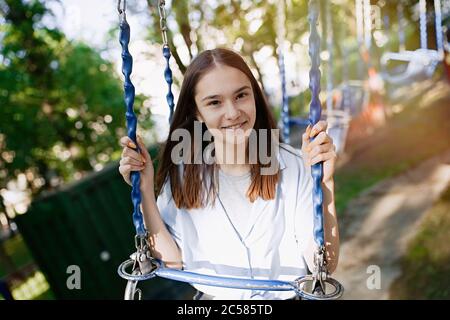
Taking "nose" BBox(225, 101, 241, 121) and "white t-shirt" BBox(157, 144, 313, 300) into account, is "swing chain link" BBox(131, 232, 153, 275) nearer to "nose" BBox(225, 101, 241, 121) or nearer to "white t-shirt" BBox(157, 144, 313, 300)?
"white t-shirt" BBox(157, 144, 313, 300)

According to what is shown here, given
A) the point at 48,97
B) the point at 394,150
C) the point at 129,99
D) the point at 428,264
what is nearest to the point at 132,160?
the point at 129,99

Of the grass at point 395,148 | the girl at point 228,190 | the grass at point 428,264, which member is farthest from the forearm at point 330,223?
the grass at point 395,148

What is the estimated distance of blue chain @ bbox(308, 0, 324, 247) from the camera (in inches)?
40.8

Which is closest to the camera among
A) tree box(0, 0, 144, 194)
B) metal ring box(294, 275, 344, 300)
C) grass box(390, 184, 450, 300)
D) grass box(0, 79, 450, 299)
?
metal ring box(294, 275, 344, 300)

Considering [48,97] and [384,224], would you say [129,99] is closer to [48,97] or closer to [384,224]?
[384,224]

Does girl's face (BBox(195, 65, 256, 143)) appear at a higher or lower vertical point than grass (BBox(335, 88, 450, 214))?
higher

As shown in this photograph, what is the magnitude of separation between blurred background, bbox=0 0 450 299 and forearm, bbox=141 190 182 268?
787mm

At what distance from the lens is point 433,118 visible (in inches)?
247

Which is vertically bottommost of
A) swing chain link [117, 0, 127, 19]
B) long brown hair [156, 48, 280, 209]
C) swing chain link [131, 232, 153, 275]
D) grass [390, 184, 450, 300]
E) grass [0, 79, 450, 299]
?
grass [390, 184, 450, 300]

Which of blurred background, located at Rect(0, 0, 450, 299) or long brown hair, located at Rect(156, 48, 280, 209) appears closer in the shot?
long brown hair, located at Rect(156, 48, 280, 209)

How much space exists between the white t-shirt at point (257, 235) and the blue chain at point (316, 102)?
18 centimetres

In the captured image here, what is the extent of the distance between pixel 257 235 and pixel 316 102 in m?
0.53

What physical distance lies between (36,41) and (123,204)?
7.83 ft

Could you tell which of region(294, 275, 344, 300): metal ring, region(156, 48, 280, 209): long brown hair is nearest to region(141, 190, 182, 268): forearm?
region(156, 48, 280, 209): long brown hair
